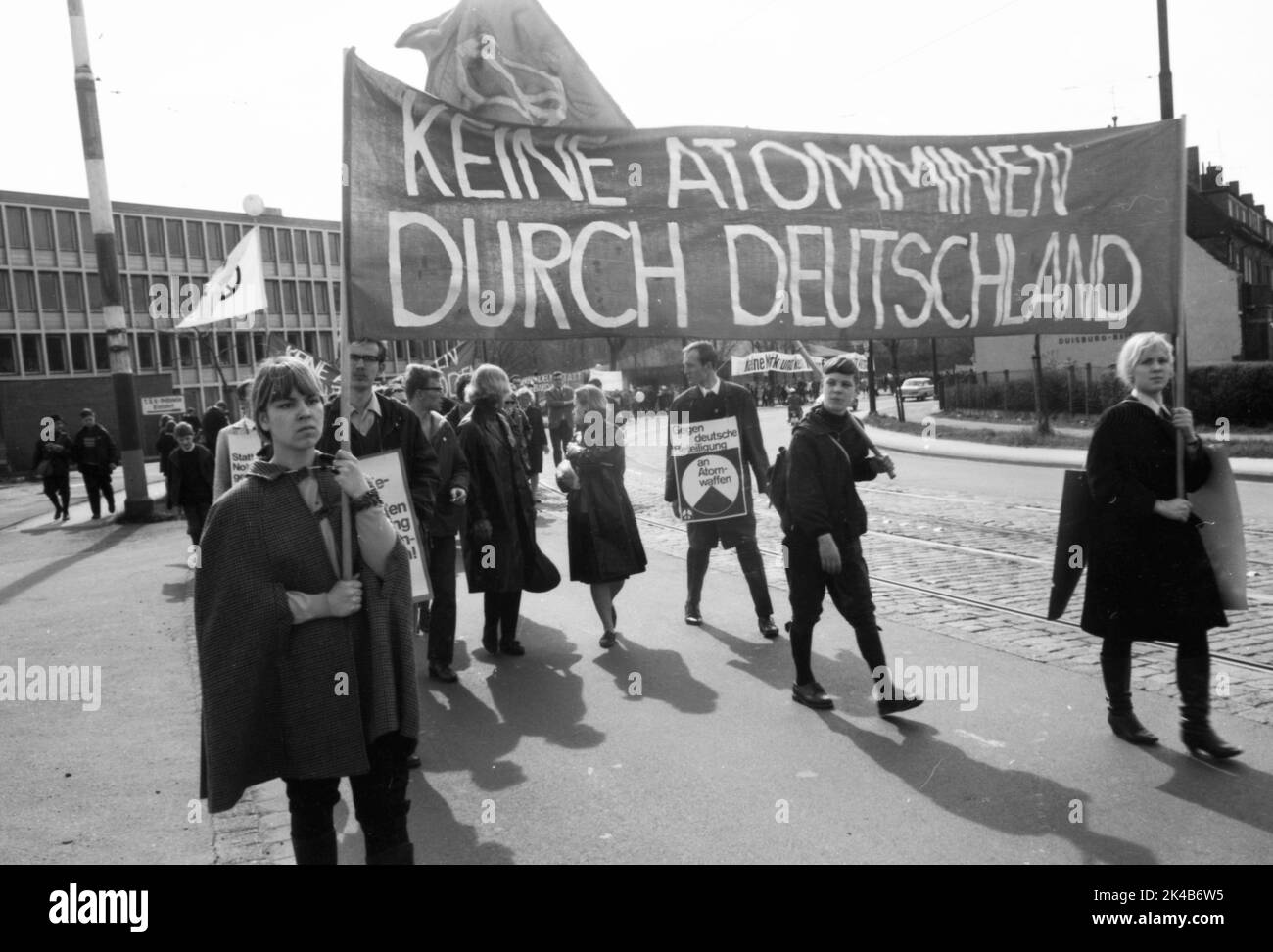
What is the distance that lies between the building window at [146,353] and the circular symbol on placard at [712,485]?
2857 inches

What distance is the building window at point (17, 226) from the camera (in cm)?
6350

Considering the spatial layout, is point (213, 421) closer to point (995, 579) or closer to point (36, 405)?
point (995, 579)

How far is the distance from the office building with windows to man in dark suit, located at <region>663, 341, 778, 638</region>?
53.5m

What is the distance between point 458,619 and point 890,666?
3528 millimetres

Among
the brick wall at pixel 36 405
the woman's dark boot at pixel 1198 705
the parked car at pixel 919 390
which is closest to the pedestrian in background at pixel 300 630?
the woman's dark boot at pixel 1198 705

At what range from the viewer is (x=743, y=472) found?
7664 mm

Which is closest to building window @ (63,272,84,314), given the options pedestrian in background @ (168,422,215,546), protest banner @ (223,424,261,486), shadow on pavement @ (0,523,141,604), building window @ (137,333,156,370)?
building window @ (137,333,156,370)

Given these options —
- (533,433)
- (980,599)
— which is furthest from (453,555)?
(533,433)

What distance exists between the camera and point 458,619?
27.3 ft

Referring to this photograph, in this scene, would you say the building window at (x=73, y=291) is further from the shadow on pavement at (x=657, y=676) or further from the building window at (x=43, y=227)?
the shadow on pavement at (x=657, y=676)

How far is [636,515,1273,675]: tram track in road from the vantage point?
584 cm

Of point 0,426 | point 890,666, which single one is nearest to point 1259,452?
point 890,666

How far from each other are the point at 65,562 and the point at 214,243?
65.3 m
